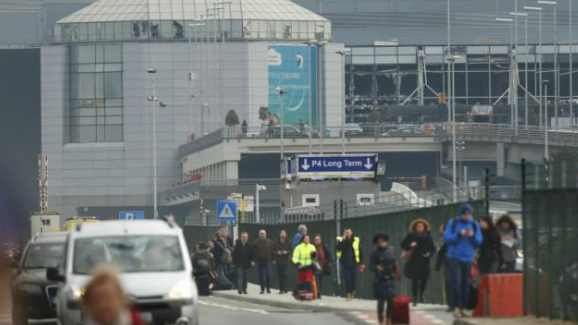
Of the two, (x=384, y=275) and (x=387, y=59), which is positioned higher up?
(x=387, y=59)

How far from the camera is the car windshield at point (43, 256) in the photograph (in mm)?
29906

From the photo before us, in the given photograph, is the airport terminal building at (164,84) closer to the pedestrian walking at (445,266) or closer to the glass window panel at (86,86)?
the glass window panel at (86,86)

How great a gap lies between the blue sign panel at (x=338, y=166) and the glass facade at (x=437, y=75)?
9763 cm

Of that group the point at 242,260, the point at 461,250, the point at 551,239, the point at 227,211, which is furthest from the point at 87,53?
the point at 551,239

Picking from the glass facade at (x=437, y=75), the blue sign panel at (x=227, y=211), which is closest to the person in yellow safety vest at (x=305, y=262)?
the blue sign panel at (x=227, y=211)

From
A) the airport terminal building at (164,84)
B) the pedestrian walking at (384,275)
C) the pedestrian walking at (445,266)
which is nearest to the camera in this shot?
the pedestrian walking at (384,275)

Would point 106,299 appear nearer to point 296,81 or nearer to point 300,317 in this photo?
point 300,317

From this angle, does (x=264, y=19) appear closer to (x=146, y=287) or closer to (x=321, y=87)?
(x=321, y=87)

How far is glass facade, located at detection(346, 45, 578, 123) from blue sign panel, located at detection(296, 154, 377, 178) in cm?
9763

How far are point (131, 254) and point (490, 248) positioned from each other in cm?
696

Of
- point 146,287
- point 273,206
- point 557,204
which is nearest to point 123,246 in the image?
point 146,287

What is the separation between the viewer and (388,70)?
16362cm

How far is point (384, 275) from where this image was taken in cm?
2648

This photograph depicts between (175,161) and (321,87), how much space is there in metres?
12.6
